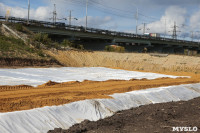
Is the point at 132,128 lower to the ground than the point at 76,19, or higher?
lower

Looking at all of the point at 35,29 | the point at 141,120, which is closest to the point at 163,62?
the point at 35,29

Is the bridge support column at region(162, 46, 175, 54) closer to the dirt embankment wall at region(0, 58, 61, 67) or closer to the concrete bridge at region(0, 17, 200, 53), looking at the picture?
the concrete bridge at region(0, 17, 200, 53)

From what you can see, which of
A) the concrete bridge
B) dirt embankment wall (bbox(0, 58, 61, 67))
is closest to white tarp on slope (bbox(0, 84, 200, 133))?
dirt embankment wall (bbox(0, 58, 61, 67))

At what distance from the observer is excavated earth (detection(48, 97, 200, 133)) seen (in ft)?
21.3

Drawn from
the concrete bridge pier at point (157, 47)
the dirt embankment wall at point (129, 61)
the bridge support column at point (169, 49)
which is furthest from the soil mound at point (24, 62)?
the bridge support column at point (169, 49)

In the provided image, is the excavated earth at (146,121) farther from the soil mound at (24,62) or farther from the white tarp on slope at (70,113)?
the soil mound at (24,62)

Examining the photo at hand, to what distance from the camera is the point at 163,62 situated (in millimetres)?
31672

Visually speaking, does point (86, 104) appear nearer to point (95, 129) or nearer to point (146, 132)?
point (95, 129)

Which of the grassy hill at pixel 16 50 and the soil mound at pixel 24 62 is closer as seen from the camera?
the soil mound at pixel 24 62

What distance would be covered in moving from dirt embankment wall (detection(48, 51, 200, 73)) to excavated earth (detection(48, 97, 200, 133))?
60.3 feet

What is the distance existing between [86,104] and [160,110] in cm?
279

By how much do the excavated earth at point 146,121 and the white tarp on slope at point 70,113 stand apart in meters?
0.31

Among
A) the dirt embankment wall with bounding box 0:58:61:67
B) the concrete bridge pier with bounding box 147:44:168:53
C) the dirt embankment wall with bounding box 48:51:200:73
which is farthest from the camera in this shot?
the concrete bridge pier with bounding box 147:44:168:53

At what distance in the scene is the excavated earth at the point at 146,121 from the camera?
256 inches
